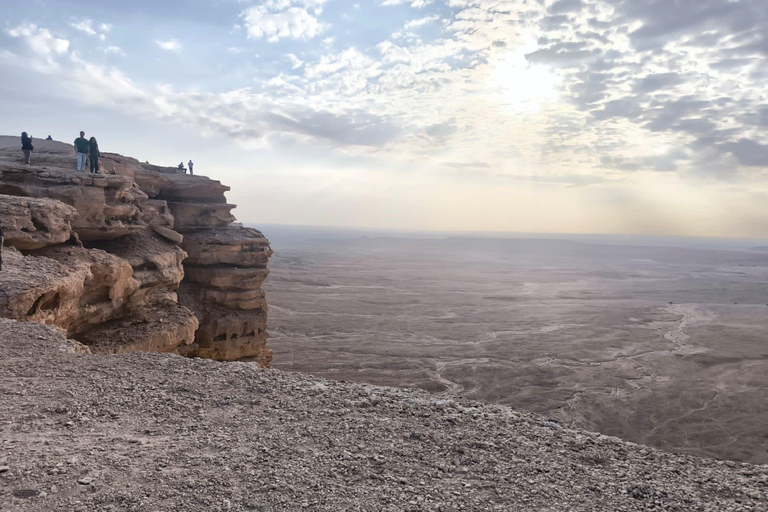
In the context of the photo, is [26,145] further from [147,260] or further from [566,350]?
[566,350]

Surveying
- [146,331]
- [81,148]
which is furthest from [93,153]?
[146,331]

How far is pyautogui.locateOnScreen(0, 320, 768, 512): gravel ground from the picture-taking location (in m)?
→ 4.76

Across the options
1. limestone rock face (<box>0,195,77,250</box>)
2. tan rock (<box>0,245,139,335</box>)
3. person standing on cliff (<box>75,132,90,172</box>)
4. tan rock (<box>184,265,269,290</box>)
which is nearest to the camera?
tan rock (<box>0,245,139,335</box>)

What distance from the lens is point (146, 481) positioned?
15.9ft

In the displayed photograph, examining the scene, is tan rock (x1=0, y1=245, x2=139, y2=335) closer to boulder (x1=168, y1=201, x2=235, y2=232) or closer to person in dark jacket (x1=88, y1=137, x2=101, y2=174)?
person in dark jacket (x1=88, y1=137, x2=101, y2=174)

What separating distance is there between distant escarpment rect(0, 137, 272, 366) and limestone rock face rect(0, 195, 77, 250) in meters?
0.03

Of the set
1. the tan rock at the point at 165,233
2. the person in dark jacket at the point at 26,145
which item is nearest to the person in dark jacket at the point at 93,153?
the person in dark jacket at the point at 26,145

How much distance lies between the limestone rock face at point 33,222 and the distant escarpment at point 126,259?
0.03 meters

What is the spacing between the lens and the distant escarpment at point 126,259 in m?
12.8

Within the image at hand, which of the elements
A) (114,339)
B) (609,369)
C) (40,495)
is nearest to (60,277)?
(114,339)

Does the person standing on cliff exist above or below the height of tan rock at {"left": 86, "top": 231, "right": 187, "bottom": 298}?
above

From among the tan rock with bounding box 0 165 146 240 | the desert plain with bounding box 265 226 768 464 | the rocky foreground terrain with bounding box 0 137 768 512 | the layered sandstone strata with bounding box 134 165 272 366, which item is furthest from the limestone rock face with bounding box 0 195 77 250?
the desert plain with bounding box 265 226 768 464

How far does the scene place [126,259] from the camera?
1770 centimetres

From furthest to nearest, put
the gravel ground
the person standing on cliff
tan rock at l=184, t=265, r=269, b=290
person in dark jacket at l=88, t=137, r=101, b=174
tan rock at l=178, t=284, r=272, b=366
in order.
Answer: tan rock at l=184, t=265, r=269, b=290 < tan rock at l=178, t=284, r=272, b=366 < person in dark jacket at l=88, t=137, r=101, b=174 < the person standing on cliff < the gravel ground
